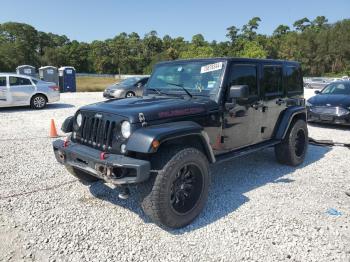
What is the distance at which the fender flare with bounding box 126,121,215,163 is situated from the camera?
3414 millimetres

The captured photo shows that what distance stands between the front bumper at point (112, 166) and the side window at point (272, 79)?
2.89 meters

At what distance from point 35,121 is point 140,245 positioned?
8431 mm

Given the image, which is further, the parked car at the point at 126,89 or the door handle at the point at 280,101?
Answer: the parked car at the point at 126,89

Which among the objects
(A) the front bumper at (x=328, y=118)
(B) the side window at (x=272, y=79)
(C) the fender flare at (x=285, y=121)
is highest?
(B) the side window at (x=272, y=79)

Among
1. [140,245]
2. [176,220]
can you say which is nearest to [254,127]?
[176,220]

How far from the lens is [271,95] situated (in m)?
5.56

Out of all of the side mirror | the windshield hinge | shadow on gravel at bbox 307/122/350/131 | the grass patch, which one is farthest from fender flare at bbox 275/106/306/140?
the grass patch

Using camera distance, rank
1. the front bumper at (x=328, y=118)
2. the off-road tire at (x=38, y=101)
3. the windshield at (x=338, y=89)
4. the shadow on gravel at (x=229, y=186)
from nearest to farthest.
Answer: the shadow on gravel at (x=229, y=186) < the front bumper at (x=328, y=118) < the windshield at (x=338, y=89) < the off-road tire at (x=38, y=101)

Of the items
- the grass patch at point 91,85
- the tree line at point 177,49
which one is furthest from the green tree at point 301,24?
the grass patch at point 91,85

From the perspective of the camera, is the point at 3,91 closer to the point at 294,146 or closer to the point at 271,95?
the point at 271,95

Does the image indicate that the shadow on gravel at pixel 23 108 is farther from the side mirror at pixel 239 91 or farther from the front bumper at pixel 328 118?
the side mirror at pixel 239 91

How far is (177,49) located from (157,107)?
83.1 metres

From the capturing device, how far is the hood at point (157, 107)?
3771 mm

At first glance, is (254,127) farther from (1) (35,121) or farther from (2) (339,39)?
(2) (339,39)
